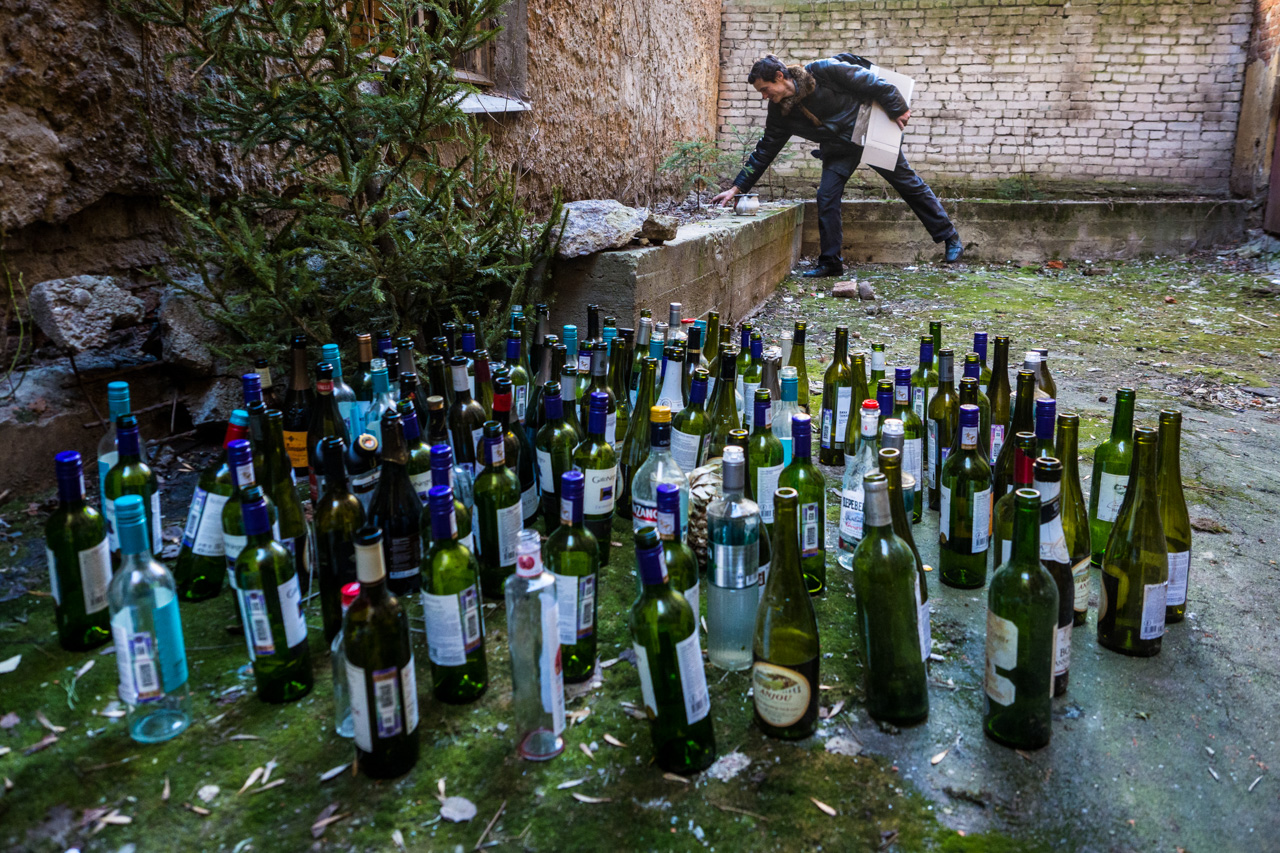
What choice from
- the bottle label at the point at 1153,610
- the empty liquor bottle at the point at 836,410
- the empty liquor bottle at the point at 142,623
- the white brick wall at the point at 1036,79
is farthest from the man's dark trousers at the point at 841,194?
the empty liquor bottle at the point at 142,623

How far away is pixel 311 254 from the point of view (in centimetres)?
340

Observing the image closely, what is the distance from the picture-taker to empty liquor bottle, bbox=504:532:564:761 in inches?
62.8

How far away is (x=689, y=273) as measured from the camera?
518 centimetres

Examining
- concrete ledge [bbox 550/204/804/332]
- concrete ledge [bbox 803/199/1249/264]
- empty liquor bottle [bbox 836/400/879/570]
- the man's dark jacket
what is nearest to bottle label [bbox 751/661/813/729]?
empty liquor bottle [bbox 836/400/879/570]

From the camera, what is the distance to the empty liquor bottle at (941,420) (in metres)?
2.99

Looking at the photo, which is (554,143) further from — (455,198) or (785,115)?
(785,115)

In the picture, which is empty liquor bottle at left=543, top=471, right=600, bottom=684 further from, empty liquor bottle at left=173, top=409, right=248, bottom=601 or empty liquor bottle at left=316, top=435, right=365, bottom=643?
empty liquor bottle at left=173, top=409, right=248, bottom=601

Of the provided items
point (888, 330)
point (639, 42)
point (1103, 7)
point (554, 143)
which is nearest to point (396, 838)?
point (554, 143)

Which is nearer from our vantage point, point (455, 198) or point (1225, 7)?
point (455, 198)

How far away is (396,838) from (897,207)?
911 cm

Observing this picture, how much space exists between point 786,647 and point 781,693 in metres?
0.10

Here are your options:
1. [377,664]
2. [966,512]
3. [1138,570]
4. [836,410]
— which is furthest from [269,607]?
[836,410]

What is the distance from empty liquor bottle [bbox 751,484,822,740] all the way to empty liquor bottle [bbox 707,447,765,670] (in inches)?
3.8

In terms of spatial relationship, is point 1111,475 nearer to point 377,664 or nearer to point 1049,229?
point 377,664
